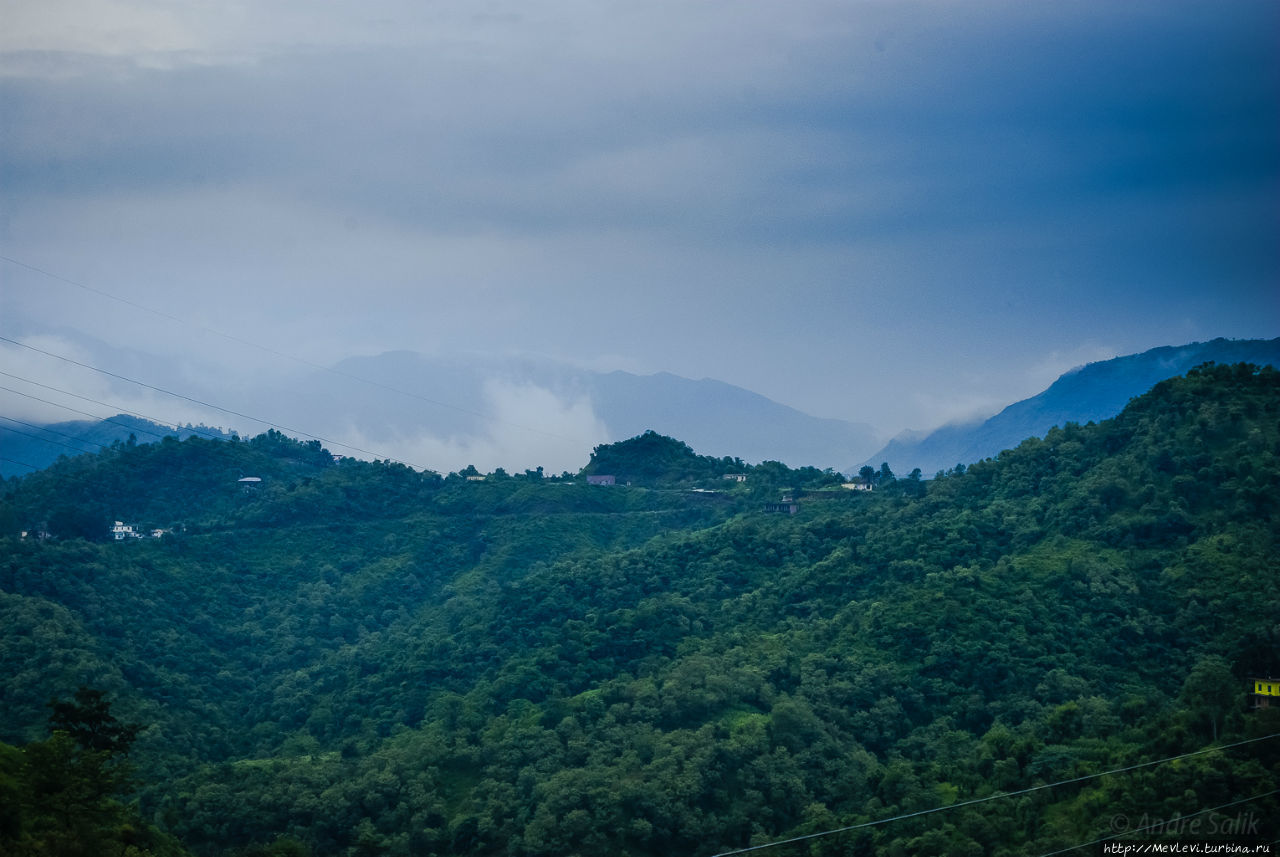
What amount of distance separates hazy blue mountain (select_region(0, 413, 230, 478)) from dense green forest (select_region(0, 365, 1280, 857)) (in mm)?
26850

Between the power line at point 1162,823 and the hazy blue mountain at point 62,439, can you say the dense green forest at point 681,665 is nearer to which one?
the power line at point 1162,823

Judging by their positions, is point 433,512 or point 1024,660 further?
point 433,512

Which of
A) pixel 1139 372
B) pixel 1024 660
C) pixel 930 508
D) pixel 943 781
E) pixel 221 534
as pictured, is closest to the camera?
pixel 943 781

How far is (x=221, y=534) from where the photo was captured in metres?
41.9

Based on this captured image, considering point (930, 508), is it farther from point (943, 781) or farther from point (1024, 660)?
point (943, 781)

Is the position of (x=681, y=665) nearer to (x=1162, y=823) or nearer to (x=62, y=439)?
(x=1162, y=823)

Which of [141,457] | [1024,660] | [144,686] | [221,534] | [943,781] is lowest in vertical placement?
[943,781]

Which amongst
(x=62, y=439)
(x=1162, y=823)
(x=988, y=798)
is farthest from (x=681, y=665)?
(x=62, y=439)

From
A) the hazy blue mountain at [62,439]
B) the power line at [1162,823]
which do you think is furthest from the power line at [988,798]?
the hazy blue mountain at [62,439]

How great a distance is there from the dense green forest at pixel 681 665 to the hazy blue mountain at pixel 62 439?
1057 inches

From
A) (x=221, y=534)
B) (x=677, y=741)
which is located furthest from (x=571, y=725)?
(x=221, y=534)

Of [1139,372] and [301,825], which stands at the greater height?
[1139,372]

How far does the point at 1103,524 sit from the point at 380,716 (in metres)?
19.0

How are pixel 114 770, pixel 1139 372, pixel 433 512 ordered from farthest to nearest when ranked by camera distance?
pixel 1139 372
pixel 433 512
pixel 114 770
